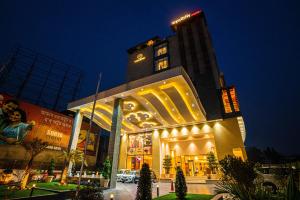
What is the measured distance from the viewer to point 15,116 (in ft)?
73.8

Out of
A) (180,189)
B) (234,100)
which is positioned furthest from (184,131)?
(180,189)

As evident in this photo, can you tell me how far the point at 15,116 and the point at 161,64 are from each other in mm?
27362

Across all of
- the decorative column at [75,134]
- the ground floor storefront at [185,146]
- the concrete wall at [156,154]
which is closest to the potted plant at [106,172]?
the decorative column at [75,134]

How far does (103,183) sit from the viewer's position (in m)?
14.9

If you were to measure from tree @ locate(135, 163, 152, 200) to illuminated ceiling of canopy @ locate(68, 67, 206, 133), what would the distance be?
377 inches

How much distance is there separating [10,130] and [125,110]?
15.9 metres

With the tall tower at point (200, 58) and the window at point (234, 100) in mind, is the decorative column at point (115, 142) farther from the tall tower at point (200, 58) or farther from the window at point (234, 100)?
the window at point (234, 100)

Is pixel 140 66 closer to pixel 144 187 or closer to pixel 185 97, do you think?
pixel 185 97

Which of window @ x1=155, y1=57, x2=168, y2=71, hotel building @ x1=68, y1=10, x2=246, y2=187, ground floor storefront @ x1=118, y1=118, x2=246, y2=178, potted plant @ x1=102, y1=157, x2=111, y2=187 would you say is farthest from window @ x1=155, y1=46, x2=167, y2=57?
potted plant @ x1=102, y1=157, x2=111, y2=187

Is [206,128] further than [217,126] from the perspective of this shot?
Yes

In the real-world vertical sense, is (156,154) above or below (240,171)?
above

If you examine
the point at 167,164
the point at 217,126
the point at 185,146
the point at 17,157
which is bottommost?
the point at 167,164

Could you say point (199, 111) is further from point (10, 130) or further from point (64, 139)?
point (10, 130)

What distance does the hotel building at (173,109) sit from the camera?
18184 mm
